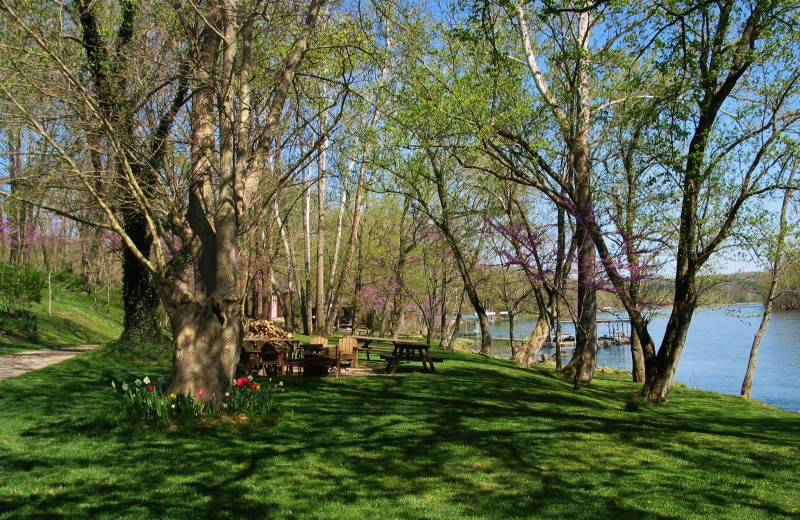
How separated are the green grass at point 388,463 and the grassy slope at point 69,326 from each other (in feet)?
22.5

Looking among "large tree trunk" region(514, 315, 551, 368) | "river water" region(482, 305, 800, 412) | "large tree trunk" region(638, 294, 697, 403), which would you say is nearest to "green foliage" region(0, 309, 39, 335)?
"large tree trunk" region(514, 315, 551, 368)

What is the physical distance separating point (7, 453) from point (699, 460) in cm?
756

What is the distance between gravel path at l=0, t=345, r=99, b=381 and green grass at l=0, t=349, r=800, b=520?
3.30 ft

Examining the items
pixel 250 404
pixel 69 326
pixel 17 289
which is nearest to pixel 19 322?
pixel 17 289

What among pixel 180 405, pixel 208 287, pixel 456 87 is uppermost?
pixel 456 87

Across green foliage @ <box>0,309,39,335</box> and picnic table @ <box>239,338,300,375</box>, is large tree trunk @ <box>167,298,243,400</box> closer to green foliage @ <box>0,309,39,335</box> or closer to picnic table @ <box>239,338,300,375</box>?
picnic table @ <box>239,338,300,375</box>

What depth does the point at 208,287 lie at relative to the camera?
7875 mm

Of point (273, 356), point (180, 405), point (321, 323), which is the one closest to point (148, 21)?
point (273, 356)

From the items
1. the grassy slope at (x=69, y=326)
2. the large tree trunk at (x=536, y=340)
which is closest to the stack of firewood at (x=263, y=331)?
the grassy slope at (x=69, y=326)

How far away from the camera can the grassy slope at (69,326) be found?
51.2 feet

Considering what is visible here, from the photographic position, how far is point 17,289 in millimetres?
17266

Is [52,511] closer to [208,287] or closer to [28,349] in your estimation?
[208,287]

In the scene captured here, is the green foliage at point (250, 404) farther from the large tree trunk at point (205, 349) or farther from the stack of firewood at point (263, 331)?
the stack of firewood at point (263, 331)

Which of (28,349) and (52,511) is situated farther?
(28,349)
